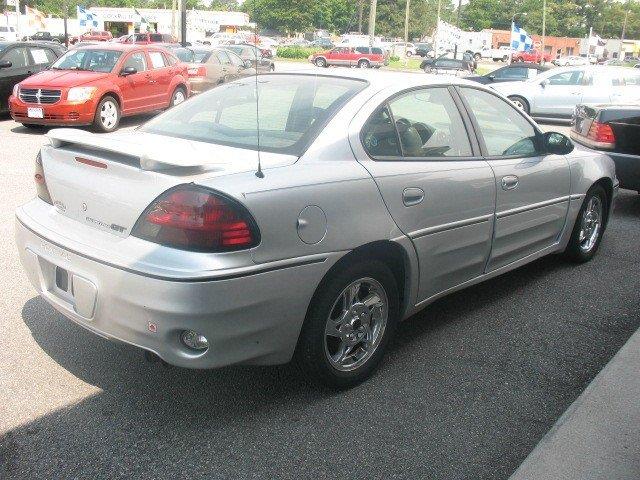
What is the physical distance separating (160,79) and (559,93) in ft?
32.4

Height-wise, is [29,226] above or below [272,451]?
above

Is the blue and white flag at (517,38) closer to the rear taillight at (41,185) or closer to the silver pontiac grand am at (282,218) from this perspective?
the silver pontiac grand am at (282,218)

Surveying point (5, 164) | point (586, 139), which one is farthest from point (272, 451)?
point (5, 164)

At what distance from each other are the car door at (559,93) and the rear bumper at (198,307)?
15985 millimetres

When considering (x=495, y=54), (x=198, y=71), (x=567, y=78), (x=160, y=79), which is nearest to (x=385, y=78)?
(x=160, y=79)

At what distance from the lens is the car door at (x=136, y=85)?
13334 millimetres

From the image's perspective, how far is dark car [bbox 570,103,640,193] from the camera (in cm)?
749

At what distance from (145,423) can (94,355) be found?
2.51 ft

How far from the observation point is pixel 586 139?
317 inches

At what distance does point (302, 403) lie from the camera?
3.36m

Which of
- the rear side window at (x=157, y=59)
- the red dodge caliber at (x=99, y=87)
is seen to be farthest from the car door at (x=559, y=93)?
the rear side window at (x=157, y=59)

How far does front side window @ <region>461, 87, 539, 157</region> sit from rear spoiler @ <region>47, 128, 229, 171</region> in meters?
1.98

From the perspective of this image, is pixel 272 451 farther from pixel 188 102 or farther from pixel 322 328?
pixel 188 102

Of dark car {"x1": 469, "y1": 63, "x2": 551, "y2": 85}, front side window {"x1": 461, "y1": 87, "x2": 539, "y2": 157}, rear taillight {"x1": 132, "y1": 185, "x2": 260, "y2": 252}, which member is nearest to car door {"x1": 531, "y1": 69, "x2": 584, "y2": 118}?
dark car {"x1": 469, "y1": 63, "x2": 551, "y2": 85}
